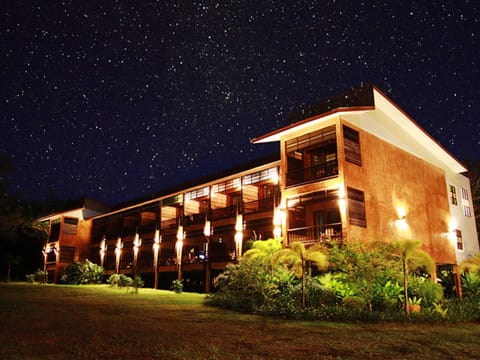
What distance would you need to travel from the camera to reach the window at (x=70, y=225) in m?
36.6

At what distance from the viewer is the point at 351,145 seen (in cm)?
1789

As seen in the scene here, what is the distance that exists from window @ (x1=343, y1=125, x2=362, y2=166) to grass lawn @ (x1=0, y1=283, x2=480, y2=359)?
7.83 metres

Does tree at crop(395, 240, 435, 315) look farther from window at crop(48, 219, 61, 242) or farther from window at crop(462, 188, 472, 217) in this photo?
window at crop(48, 219, 61, 242)

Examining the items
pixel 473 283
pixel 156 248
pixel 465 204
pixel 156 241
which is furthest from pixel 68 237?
pixel 473 283

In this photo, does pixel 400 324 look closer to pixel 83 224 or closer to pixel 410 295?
pixel 410 295

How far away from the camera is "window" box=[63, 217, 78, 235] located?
36.6 metres

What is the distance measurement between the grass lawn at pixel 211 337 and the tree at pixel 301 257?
7.87 ft

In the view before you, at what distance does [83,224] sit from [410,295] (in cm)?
3029

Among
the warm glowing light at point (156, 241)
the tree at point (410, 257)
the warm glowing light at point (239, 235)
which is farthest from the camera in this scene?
the warm glowing light at point (156, 241)

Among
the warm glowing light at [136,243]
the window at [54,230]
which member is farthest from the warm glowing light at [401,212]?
the window at [54,230]

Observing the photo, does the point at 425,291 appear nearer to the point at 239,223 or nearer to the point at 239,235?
the point at 239,235

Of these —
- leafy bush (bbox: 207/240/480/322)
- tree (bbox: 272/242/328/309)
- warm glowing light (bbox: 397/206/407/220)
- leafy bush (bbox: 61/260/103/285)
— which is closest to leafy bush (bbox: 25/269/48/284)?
leafy bush (bbox: 61/260/103/285)

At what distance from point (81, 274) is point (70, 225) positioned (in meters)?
8.36

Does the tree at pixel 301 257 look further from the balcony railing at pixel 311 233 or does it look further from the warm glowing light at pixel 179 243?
the warm glowing light at pixel 179 243
